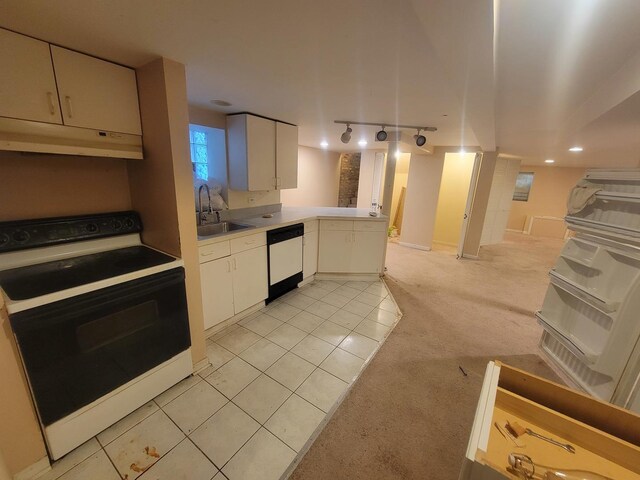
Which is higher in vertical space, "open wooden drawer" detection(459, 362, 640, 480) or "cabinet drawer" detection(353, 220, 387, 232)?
"cabinet drawer" detection(353, 220, 387, 232)

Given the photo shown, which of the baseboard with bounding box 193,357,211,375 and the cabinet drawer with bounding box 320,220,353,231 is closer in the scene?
the baseboard with bounding box 193,357,211,375

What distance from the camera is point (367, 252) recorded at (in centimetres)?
362

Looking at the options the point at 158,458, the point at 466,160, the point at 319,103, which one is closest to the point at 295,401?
the point at 158,458

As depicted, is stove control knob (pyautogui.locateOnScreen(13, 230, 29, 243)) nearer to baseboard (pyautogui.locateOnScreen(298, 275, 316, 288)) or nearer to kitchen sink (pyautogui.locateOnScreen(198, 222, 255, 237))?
kitchen sink (pyautogui.locateOnScreen(198, 222, 255, 237))

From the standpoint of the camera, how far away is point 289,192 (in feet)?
17.5

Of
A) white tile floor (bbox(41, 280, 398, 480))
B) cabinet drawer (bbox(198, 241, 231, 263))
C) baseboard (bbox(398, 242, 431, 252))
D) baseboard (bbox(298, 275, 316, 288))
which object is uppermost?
cabinet drawer (bbox(198, 241, 231, 263))

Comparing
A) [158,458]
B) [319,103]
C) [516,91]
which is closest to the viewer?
[158,458]

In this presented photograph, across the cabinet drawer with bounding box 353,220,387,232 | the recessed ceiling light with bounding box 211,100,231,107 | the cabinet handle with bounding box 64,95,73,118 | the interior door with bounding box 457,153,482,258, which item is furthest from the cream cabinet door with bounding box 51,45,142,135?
the interior door with bounding box 457,153,482,258

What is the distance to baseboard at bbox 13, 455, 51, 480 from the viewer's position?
1222 mm

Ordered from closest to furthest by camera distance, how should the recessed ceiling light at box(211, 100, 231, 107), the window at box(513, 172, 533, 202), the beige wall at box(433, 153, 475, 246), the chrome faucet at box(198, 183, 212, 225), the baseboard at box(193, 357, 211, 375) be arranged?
the baseboard at box(193, 357, 211, 375) → the recessed ceiling light at box(211, 100, 231, 107) → the chrome faucet at box(198, 183, 212, 225) → the beige wall at box(433, 153, 475, 246) → the window at box(513, 172, 533, 202)

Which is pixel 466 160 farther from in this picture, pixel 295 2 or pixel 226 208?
pixel 295 2

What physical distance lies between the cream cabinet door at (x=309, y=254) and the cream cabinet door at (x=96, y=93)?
6.82ft

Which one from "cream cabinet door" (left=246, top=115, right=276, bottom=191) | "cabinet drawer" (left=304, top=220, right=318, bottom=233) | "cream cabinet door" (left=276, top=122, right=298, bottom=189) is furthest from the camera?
"cabinet drawer" (left=304, top=220, right=318, bottom=233)

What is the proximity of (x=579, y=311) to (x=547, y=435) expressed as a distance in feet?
4.95
